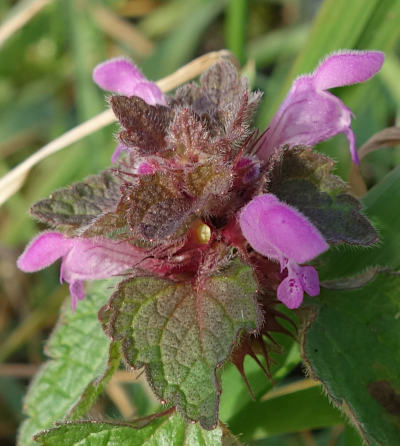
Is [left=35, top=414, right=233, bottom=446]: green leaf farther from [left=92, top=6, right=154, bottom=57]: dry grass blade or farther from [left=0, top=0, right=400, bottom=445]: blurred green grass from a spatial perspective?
[left=92, top=6, right=154, bottom=57]: dry grass blade

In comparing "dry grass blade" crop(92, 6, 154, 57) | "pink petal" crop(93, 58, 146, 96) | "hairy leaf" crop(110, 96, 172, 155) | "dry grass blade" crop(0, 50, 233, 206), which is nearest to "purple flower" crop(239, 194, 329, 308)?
"hairy leaf" crop(110, 96, 172, 155)

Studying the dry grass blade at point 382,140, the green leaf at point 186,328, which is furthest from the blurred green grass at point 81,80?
the green leaf at point 186,328

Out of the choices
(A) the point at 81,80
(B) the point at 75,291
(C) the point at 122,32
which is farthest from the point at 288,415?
(C) the point at 122,32

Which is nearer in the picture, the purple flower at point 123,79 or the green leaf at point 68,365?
the purple flower at point 123,79

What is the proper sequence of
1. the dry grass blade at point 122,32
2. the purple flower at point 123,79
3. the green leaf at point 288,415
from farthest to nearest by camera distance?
the dry grass blade at point 122,32 → the green leaf at point 288,415 → the purple flower at point 123,79

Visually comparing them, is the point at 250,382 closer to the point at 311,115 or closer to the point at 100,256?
the point at 100,256

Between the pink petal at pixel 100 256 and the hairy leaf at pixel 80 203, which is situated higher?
the hairy leaf at pixel 80 203

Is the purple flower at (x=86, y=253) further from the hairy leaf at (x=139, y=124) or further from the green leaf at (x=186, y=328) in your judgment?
the hairy leaf at (x=139, y=124)

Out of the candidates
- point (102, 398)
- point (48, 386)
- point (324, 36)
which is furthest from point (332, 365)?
point (102, 398)
